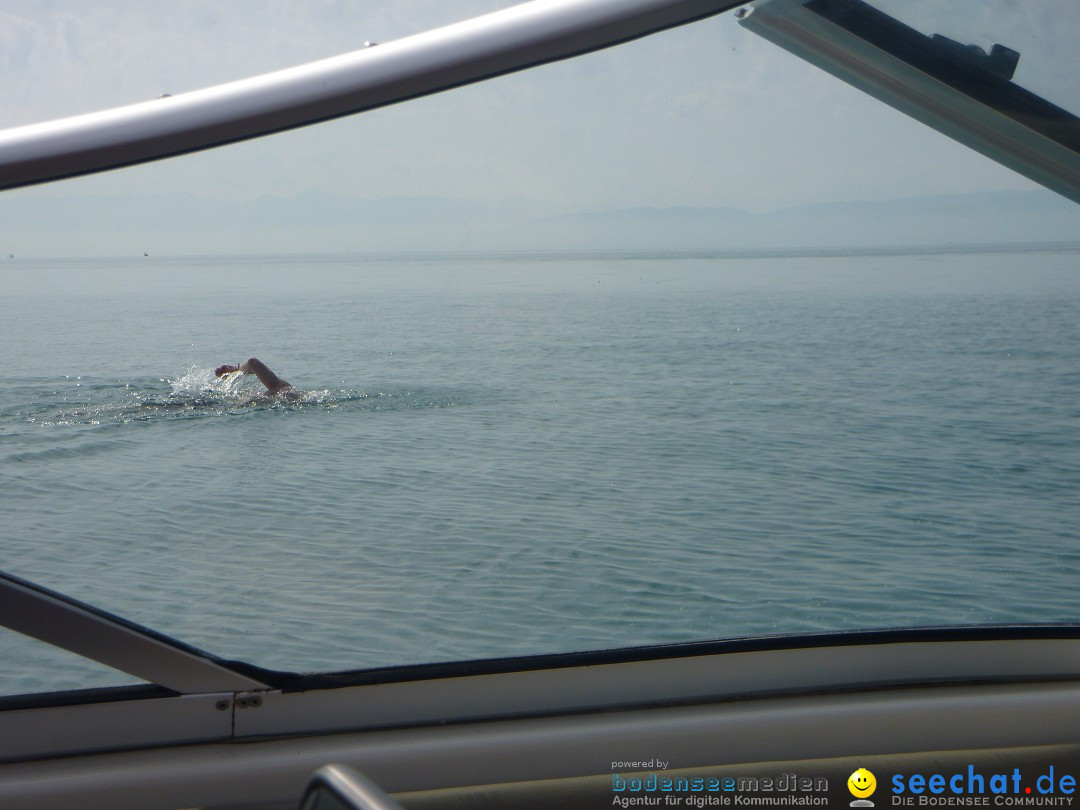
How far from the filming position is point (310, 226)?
2.60m

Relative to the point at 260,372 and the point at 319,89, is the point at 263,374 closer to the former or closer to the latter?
the point at 260,372

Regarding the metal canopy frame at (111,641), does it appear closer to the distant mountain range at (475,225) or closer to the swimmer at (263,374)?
the distant mountain range at (475,225)

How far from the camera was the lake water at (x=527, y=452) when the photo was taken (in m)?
1.89

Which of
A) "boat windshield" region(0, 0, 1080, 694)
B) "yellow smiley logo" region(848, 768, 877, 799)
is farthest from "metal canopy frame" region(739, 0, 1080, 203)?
"yellow smiley logo" region(848, 768, 877, 799)

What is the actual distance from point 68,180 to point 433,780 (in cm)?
108

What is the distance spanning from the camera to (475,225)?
285 cm

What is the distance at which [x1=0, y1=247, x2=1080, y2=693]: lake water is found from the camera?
1891mm


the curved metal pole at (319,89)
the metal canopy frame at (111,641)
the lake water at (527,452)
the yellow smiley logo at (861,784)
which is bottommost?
the yellow smiley logo at (861,784)

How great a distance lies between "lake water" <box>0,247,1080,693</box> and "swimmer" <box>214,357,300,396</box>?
0.04m

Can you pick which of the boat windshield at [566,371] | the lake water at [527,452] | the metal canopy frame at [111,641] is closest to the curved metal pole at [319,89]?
the boat windshield at [566,371]

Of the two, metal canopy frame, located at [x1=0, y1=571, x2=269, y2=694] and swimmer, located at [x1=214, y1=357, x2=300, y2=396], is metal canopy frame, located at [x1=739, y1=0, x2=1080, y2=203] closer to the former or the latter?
metal canopy frame, located at [x1=0, y1=571, x2=269, y2=694]

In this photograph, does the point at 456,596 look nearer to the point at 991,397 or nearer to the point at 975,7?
the point at 975,7

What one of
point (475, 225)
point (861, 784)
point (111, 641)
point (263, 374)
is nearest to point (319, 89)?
point (111, 641)

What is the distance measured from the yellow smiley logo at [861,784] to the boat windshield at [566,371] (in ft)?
1.14
